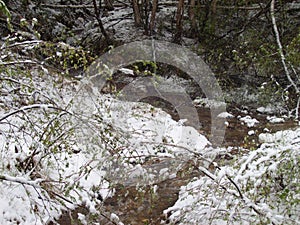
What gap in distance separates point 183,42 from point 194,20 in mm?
572

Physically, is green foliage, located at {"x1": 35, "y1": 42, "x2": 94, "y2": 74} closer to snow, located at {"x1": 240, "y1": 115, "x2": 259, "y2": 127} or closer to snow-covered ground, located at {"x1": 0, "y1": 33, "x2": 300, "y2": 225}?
snow-covered ground, located at {"x1": 0, "y1": 33, "x2": 300, "y2": 225}

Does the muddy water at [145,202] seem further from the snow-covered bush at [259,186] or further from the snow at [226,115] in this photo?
the snow at [226,115]

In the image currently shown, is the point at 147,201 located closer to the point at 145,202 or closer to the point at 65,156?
the point at 145,202

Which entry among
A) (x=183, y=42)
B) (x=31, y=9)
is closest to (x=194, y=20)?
(x=183, y=42)

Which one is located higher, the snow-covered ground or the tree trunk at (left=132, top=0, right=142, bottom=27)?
the tree trunk at (left=132, top=0, right=142, bottom=27)

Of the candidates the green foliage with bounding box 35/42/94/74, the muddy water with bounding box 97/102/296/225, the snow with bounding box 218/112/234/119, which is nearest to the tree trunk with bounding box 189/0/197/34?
the snow with bounding box 218/112/234/119

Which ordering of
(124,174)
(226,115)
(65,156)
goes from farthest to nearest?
(226,115), (65,156), (124,174)

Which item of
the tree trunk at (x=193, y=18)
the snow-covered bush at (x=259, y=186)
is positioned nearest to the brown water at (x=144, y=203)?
the snow-covered bush at (x=259, y=186)

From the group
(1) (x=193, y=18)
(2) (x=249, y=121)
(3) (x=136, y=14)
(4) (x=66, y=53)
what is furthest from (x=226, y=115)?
(4) (x=66, y=53)

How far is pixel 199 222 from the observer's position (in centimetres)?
273

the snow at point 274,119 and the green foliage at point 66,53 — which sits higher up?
the snow at point 274,119


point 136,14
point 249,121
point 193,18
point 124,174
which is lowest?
point 124,174

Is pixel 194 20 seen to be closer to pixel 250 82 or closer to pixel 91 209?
pixel 250 82

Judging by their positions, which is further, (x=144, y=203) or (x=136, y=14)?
(x=136, y=14)
